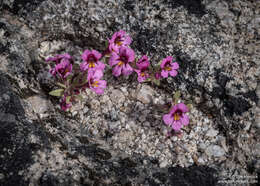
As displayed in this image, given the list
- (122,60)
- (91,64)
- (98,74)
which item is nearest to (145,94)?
(122,60)

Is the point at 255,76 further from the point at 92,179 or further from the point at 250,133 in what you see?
the point at 92,179

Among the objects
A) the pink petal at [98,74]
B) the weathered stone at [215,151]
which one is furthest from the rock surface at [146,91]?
the pink petal at [98,74]

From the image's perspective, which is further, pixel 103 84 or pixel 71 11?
pixel 71 11

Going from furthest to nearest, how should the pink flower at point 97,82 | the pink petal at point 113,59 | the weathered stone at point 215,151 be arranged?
the pink petal at point 113,59 → the pink flower at point 97,82 → the weathered stone at point 215,151

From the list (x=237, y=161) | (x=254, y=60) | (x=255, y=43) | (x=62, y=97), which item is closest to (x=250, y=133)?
Answer: (x=237, y=161)

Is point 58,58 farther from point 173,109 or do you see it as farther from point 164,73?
point 173,109

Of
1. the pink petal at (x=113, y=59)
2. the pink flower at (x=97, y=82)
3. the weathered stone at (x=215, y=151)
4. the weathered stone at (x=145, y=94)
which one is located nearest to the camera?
the weathered stone at (x=215, y=151)

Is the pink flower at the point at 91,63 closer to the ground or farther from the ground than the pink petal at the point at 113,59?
closer to the ground

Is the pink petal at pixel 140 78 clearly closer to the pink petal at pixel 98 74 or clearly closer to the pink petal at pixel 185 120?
the pink petal at pixel 98 74
